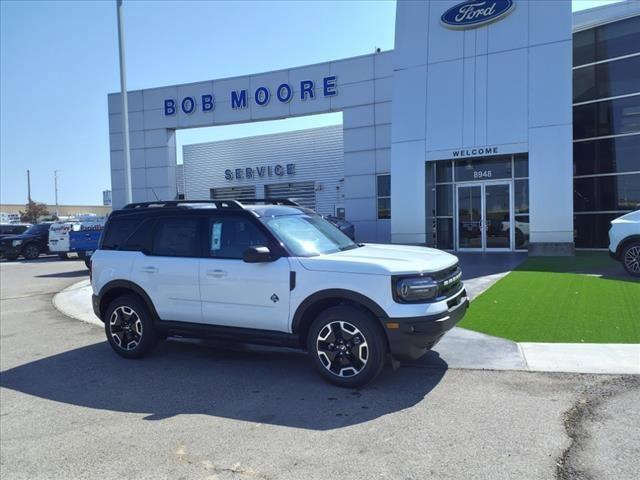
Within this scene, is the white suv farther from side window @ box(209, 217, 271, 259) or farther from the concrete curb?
the concrete curb

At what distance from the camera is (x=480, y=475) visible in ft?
11.3

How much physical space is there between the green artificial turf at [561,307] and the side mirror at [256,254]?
351 cm

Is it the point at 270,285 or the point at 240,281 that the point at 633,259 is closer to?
→ the point at 270,285

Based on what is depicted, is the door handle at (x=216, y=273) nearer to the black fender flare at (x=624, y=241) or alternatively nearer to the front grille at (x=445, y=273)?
the front grille at (x=445, y=273)

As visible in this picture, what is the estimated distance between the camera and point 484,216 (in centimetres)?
1812

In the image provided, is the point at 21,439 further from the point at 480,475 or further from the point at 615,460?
the point at 615,460

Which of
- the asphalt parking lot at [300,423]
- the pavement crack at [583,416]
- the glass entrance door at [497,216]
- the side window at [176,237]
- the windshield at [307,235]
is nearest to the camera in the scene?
the pavement crack at [583,416]

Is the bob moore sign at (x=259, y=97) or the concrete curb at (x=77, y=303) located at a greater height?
the bob moore sign at (x=259, y=97)

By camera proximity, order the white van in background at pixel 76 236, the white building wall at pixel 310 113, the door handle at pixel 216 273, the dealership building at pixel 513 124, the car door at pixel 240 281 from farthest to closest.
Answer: the white building wall at pixel 310 113 → the white van in background at pixel 76 236 → the dealership building at pixel 513 124 → the door handle at pixel 216 273 → the car door at pixel 240 281

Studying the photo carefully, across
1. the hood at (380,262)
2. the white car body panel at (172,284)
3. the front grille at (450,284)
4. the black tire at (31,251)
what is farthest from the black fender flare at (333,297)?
the black tire at (31,251)

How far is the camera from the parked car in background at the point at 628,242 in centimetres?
1101

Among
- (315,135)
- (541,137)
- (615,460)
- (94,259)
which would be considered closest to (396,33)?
(541,137)

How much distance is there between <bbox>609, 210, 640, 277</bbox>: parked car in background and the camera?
433 inches

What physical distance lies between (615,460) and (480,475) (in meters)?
0.98
